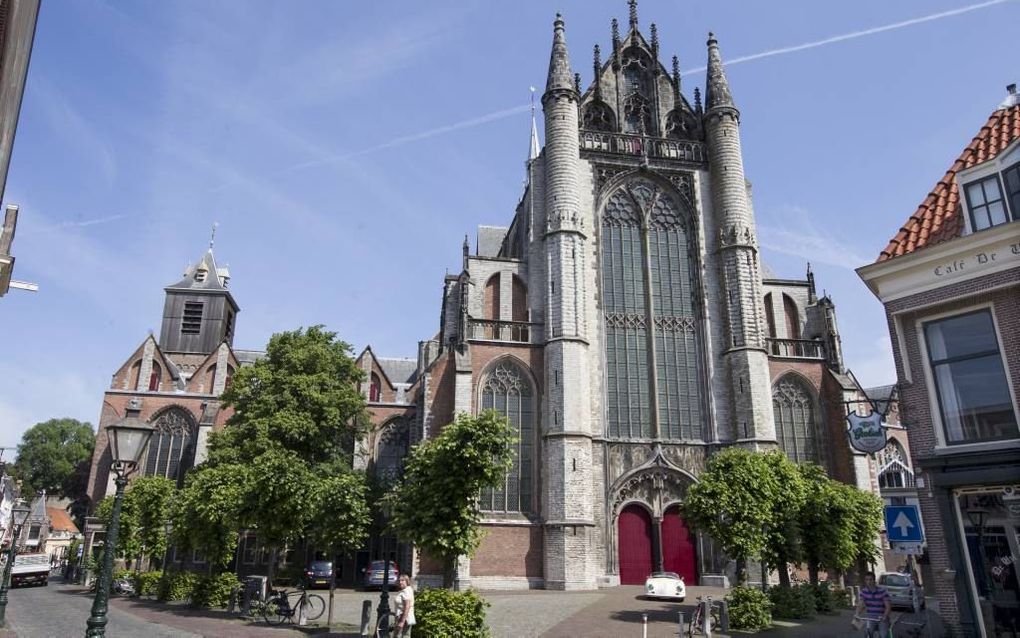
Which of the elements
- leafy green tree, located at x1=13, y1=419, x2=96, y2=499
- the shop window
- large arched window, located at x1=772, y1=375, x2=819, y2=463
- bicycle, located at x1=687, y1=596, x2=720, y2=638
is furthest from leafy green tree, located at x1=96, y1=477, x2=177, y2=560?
leafy green tree, located at x1=13, y1=419, x2=96, y2=499

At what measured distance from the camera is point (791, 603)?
18047 millimetres

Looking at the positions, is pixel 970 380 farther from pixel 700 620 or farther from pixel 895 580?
pixel 895 580

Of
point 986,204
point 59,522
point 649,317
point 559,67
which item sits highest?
point 559,67

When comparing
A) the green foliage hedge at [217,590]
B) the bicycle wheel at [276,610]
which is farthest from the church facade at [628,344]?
the bicycle wheel at [276,610]

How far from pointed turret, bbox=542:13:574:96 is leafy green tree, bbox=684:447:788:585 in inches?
776

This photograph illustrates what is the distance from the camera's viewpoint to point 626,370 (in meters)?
29.6

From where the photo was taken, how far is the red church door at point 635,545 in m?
27.2

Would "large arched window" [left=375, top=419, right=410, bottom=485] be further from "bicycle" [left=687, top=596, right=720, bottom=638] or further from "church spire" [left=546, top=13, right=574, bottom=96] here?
"bicycle" [left=687, top=596, right=720, bottom=638]

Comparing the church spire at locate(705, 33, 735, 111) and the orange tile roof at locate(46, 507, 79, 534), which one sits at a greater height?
the church spire at locate(705, 33, 735, 111)

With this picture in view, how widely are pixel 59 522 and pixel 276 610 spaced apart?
71.5 metres

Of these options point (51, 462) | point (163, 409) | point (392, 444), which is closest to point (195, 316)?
point (163, 409)

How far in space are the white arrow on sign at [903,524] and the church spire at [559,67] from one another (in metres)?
26.0

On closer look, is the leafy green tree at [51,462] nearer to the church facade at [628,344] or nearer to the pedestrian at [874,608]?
the church facade at [628,344]

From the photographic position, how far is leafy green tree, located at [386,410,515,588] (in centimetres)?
1418
